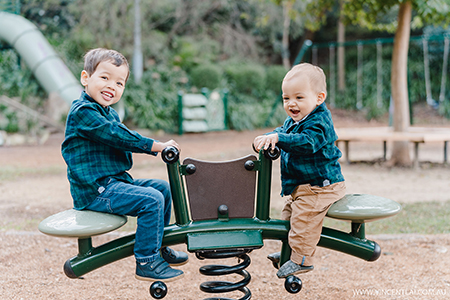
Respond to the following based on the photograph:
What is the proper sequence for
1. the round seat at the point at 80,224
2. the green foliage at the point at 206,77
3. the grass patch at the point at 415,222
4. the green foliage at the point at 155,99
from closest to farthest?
the round seat at the point at 80,224
the grass patch at the point at 415,222
the green foliage at the point at 155,99
the green foliage at the point at 206,77

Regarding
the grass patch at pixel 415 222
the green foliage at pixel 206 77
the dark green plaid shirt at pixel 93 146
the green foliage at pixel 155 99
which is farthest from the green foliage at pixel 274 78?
the dark green plaid shirt at pixel 93 146

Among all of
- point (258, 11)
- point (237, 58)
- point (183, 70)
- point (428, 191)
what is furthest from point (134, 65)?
point (428, 191)

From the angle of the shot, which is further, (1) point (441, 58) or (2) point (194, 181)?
(1) point (441, 58)

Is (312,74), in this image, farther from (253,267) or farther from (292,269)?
(253,267)

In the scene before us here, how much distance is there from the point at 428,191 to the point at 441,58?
43.9ft

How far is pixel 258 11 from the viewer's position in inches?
685

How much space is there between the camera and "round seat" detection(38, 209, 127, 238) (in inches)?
79.9

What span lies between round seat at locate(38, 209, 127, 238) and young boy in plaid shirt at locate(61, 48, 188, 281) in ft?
0.12

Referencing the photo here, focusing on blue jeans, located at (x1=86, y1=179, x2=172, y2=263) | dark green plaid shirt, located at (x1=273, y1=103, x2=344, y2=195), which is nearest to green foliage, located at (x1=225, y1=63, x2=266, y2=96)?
dark green plaid shirt, located at (x1=273, y1=103, x2=344, y2=195)

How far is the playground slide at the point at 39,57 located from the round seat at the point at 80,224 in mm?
10512

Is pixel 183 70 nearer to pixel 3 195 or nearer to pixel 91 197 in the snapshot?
pixel 3 195

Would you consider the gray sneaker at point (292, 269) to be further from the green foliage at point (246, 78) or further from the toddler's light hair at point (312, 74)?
the green foliage at point (246, 78)

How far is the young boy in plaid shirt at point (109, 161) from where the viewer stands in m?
2.06

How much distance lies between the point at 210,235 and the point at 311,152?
640mm
